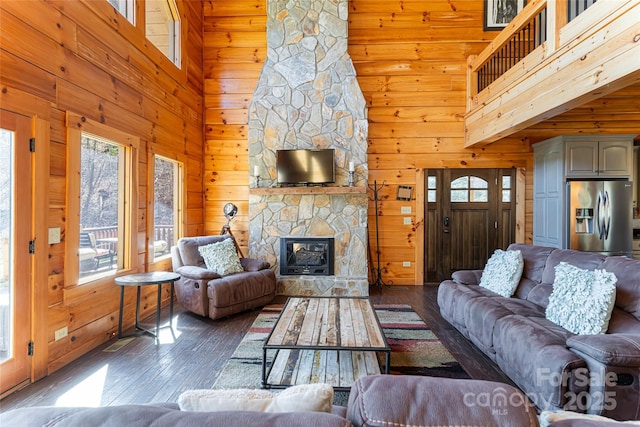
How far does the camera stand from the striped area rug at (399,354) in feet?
8.01

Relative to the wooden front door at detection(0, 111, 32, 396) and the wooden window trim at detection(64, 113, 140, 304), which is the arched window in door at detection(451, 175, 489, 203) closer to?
the wooden window trim at detection(64, 113, 140, 304)

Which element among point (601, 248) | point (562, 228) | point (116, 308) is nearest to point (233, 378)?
point (116, 308)

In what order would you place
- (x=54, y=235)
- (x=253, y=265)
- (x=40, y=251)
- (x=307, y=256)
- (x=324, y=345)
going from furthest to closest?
(x=307, y=256), (x=253, y=265), (x=54, y=235), (x=40, y=251), (x=324, y=345)

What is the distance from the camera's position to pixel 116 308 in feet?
10.8

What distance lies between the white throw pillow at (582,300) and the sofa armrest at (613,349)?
0.33m

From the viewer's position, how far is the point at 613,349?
5.51 feet

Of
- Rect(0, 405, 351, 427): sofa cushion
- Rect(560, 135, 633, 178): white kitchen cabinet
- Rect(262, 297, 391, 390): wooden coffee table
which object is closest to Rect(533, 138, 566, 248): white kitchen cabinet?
Rect(560, 135, 633, 178): white kitchen cabinet

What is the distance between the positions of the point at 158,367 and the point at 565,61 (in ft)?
14.3

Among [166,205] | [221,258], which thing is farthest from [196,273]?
[166,205]

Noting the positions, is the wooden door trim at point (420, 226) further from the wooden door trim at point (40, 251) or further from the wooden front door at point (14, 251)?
the wooden front door at point (14, 251)

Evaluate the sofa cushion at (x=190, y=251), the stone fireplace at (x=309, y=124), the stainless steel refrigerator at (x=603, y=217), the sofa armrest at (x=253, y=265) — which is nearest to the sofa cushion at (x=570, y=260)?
the stainless steel refrigerator at (x=603, y=217)

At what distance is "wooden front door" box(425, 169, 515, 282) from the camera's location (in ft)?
17.8

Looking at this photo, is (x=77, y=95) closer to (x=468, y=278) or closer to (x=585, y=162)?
(x=468, y=278)

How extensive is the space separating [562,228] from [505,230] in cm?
106
